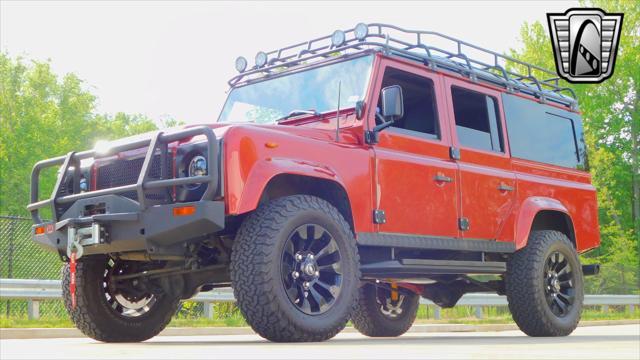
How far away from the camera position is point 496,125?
9.23 m

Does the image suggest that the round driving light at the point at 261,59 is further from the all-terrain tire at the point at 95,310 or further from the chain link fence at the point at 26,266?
the chain link fence at the point at 26,266

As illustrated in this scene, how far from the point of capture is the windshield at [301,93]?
25.4 feet

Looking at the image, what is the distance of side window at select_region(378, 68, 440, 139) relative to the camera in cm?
821

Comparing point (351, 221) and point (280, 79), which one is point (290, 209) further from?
point (280, 79)

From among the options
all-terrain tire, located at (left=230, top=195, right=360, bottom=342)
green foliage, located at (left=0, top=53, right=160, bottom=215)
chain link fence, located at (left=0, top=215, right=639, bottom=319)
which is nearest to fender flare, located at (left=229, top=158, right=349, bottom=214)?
all-terrain tire, located at (left=230, top=195, right=360, bottom=342)

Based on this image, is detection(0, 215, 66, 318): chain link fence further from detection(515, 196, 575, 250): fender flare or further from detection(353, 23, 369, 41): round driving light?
detection(515, 196, 575, 250): fender flare

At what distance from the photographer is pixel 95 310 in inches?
293

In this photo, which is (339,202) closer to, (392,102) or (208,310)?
(392,102)

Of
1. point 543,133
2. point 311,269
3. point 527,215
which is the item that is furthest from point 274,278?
point 543,133

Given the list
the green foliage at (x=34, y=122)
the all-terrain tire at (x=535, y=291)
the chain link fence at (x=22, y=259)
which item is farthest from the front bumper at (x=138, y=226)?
the green foliage at (x=34, y=122)

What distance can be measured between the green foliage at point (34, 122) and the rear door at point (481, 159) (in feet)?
115

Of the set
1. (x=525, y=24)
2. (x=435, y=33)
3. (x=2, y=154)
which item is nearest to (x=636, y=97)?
(x=525, y=24)

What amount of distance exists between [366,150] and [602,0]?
34860 millimetres

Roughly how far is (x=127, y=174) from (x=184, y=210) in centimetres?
111
